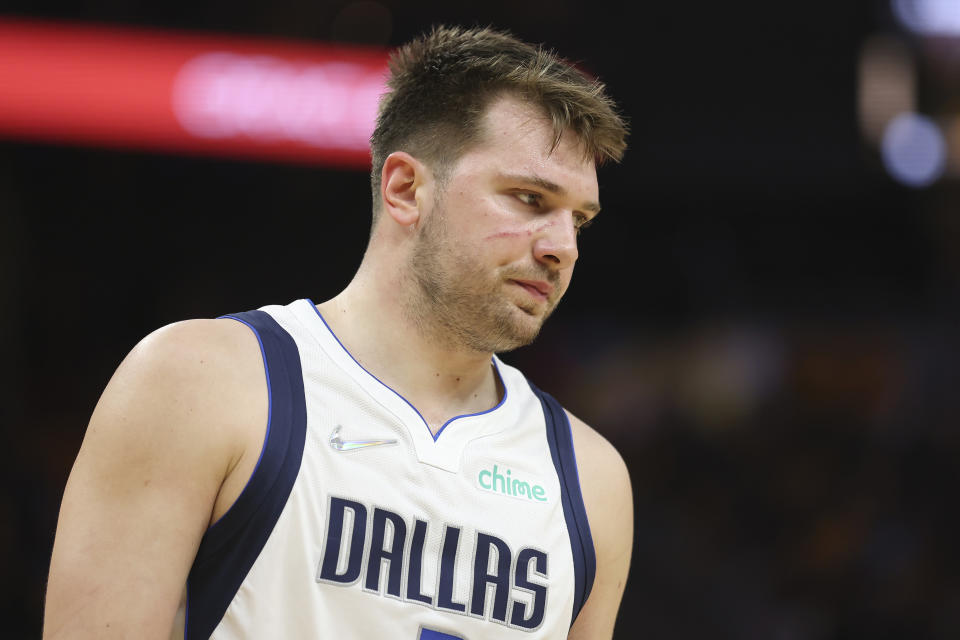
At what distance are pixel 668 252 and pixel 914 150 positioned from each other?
2833mm

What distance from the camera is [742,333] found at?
8.93 m

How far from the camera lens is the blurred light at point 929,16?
570cm

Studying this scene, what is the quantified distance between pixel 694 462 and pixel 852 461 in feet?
3.93

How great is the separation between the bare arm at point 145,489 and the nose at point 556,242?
70 cm

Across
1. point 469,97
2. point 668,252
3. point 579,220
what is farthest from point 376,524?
point 668,252

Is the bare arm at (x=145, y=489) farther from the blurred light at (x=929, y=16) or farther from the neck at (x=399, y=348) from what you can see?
the blurred light at (x=929, y=16)

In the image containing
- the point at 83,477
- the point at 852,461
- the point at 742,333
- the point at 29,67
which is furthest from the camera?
the point at 742,333

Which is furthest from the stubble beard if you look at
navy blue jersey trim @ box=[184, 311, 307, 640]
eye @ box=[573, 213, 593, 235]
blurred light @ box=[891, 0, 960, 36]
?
blurred light @ box=[891, 0, 960, 36]

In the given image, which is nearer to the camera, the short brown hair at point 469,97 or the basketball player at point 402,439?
the basketball player at point 402,439

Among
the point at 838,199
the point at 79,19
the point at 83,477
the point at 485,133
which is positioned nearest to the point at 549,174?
the point at 485,133

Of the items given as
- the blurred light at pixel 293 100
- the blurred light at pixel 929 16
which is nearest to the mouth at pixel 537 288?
the blurred light at pixel 293 100

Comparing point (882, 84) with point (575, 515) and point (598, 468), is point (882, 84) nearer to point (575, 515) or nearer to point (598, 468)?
point (598, 468)

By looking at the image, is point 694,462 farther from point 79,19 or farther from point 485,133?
point 485,133

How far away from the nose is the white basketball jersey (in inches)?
15.9
